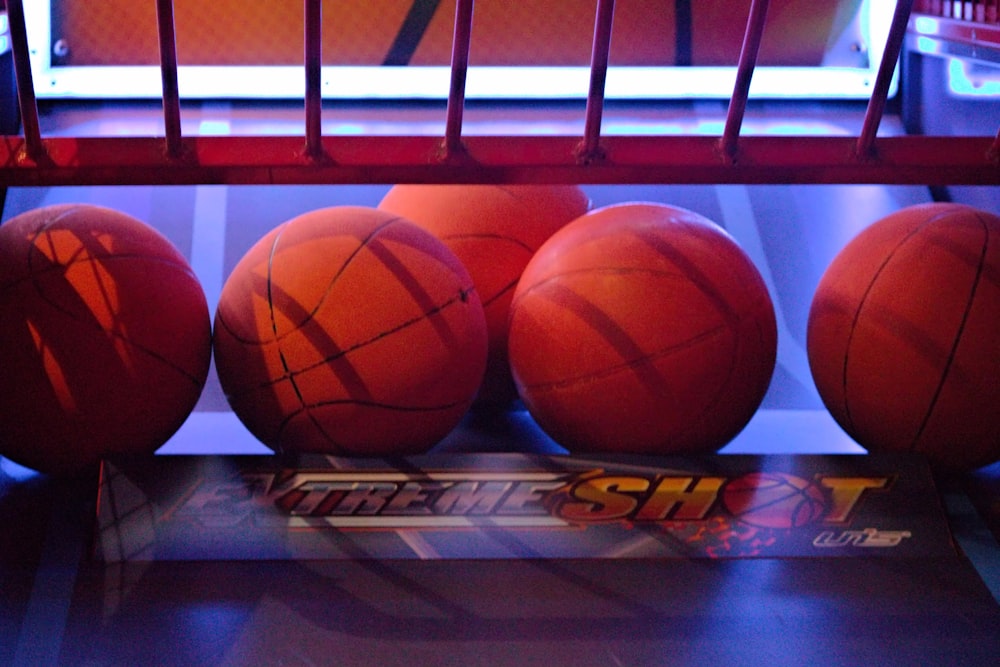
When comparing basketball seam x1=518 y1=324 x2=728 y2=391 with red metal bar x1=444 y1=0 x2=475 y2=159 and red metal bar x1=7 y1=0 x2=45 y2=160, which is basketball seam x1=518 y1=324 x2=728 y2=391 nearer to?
red metal bar x1=444 y1=0 x2=475 y2=159

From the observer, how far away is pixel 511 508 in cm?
209

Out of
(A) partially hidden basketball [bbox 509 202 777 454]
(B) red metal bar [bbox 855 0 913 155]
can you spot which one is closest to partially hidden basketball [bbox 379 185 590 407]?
(A) partially hidden basketball [bbox 509 202 777 454]

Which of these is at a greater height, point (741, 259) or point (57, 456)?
point (741, 259)

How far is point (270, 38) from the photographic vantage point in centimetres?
375

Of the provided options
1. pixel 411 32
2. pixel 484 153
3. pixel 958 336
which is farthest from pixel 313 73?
pixel 411 32

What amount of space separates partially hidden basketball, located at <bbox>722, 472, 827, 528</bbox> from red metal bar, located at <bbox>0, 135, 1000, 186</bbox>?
0.66 metres

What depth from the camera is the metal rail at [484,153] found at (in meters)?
2.03

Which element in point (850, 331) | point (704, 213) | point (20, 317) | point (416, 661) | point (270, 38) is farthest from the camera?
point (270, 38)

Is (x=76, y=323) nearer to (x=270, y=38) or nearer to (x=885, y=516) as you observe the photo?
(x=885, y=516)

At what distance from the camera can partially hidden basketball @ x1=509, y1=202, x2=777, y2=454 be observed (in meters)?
2.12

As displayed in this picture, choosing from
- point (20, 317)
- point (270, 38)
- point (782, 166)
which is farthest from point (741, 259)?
point (270, 38)

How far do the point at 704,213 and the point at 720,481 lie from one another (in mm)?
1540

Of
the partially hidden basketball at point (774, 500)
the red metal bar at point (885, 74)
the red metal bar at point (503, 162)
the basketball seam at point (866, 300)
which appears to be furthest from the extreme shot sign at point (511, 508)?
the red metal bar at point (885, 74)

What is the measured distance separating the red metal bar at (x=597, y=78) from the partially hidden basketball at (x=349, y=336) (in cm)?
41
